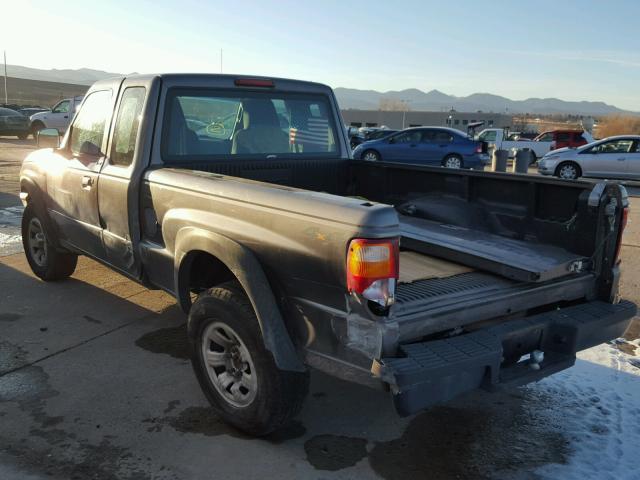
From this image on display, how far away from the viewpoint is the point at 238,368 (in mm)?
3240

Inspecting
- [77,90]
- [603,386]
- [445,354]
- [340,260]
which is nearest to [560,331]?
[445,354]

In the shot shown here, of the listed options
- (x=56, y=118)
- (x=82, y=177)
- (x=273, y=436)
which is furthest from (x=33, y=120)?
(x=273, y=436)

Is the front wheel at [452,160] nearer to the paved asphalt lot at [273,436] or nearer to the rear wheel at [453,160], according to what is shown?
the rear wheel at [453,160]

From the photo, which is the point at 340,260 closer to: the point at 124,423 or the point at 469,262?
the point at 469,262

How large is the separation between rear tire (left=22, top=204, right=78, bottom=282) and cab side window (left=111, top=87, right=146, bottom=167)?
5.83ft

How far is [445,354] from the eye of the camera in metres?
2.62

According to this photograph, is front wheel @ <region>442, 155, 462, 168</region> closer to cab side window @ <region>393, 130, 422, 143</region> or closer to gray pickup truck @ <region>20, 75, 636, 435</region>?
cab side window @ <region>393, 130, 422, 143</region>

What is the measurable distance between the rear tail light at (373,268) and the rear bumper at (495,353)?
301mm

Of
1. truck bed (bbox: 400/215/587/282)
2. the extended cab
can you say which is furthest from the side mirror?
the extended cab

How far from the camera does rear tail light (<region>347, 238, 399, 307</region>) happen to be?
244 centimetres

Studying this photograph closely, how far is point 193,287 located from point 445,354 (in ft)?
5.97

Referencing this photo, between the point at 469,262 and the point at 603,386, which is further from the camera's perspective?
the point at 603,386

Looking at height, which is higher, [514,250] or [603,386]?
[514,250]

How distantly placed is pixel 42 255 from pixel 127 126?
238 cm
